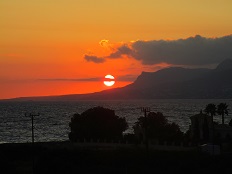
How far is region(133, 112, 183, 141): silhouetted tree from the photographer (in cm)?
8919

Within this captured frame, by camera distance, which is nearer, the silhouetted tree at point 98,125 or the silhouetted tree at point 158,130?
the silhouetted tree at point 158,130

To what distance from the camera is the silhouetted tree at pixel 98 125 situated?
102m

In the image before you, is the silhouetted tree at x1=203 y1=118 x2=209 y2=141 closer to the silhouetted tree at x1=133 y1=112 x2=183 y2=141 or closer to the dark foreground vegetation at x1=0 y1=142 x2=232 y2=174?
the silhouetted tree at x1=133 y1=112 x2=183 y2=141

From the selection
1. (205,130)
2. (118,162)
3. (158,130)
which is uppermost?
(158,130)

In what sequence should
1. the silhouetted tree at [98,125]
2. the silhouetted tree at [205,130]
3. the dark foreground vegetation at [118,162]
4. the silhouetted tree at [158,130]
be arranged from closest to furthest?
the dark foreground vegetation at [118,162] → the silhouetted tree at [158,130] → the silhouetted tree at [205,130] → the silhouetted tree at [98,125]

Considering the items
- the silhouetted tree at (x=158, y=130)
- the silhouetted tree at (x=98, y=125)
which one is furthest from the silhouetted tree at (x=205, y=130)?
the silhouetted tree at (x=98, y=125)

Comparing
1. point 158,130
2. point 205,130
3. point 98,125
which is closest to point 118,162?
point 158,130

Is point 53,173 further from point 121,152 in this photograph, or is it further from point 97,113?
point 97,113

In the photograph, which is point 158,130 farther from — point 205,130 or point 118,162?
point 118,162

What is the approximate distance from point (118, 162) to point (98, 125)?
34783 mm

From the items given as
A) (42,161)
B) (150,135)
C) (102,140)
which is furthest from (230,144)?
(42,161)

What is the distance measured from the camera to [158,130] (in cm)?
9112

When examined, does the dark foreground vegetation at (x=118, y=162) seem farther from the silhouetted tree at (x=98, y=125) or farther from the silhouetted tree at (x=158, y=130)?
the silhouetted tree at (x=98, y=125)

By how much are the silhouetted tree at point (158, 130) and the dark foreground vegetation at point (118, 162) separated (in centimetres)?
1192
